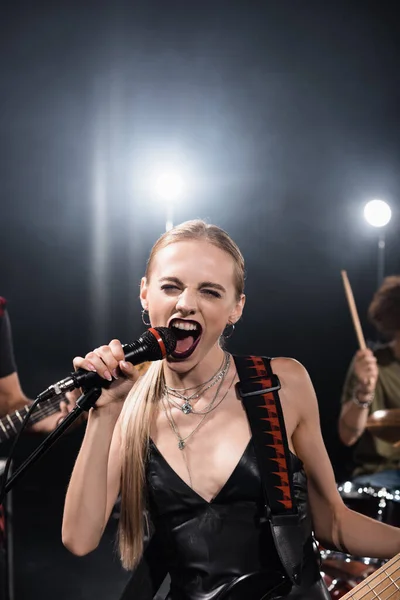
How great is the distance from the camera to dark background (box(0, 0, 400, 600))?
4.07 metres

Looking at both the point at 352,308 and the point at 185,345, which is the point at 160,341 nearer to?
the point at 185,345

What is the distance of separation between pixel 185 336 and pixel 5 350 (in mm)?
2027

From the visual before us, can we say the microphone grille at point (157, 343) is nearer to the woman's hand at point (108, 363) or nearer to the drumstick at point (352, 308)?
the woman's hand at point (108, 363)

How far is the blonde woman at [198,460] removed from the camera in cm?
174

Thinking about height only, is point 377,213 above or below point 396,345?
above

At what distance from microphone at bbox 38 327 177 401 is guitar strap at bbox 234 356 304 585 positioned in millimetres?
428

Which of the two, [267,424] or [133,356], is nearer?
[133,356]

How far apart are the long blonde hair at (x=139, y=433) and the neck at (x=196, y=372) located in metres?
0.06

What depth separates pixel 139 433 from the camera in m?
1.87

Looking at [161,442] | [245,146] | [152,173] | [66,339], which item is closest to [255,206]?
[245,146]

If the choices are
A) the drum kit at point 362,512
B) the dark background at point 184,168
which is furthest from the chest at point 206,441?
the dark background at point 184,168

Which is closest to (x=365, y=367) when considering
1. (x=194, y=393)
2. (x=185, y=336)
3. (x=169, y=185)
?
(x=169, y=185)

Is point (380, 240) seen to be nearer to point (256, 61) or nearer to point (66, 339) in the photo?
point (256, 61)

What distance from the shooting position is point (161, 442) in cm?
189
